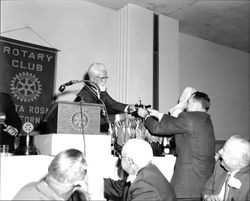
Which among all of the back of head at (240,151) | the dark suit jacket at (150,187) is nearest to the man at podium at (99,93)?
the dark suit jacket at (150,187)

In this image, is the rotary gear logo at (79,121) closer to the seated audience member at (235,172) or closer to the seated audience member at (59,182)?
the seated audience member at (59,182)

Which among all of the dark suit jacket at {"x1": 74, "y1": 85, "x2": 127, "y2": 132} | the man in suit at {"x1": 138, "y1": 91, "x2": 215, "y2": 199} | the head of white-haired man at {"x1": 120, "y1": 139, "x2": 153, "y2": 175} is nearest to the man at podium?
the dark suit jacket at {"x1": 74, "y1": 85, "x2": 127, "y2": 132}

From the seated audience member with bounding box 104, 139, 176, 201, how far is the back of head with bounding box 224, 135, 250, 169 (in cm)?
62

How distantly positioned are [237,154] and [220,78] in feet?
18.2

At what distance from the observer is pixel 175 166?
10.4ft

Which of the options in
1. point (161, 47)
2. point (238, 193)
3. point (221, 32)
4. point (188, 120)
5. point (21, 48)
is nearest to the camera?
point (238, 193)

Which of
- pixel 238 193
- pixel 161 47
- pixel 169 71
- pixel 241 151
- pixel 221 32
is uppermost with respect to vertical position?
pixel 221 32

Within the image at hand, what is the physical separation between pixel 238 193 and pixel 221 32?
17.2 feet

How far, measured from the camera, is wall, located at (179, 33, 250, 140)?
7.27m

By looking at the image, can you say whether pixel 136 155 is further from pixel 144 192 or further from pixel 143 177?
pixel 144 192

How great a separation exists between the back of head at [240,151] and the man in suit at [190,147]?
1.67ft

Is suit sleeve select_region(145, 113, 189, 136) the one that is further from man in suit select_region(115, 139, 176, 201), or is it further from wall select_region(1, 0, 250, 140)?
wall select_region(1, 0, 250, 140)

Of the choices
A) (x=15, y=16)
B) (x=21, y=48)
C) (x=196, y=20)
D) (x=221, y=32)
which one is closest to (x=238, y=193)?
(x=21, y=48)

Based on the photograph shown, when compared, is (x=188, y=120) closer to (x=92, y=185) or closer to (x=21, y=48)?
(x=92, y=185)
